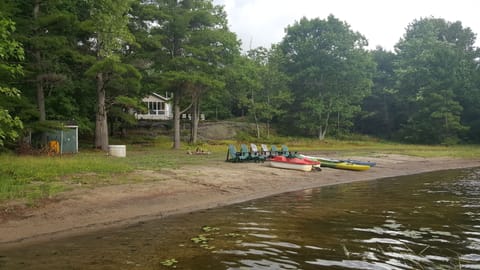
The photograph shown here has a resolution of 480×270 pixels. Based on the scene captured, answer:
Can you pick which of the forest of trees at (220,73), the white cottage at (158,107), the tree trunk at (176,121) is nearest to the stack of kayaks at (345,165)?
the forest of trees at (220,73)

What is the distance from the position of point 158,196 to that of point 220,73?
26.0 metres

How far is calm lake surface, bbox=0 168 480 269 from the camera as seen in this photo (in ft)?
23.6

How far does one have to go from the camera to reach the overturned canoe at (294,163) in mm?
21141

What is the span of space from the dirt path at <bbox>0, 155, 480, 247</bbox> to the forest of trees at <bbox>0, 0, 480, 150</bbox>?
2741mm

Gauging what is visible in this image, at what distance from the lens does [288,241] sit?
8.64 m

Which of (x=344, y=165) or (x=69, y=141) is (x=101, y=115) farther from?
(x=344, y=165)

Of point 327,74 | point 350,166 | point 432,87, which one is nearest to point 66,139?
point 350,166

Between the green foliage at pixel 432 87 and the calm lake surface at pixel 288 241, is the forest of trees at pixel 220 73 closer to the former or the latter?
the green foliage at pixel 432 87

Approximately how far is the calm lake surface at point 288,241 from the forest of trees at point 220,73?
15.1 feet

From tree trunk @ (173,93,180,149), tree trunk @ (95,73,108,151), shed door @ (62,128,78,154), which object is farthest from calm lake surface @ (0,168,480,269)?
tree trunk @ (173,93,180,149)

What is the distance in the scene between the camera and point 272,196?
1504 cm

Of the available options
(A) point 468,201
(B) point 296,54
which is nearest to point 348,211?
(A) point 468,201

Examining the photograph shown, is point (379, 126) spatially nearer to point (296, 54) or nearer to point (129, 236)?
point (296, 54)

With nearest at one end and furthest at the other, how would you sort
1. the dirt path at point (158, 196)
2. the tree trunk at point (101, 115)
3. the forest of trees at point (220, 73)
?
the dirt path at point (158, 196) → the forest of trees at point (220, 73) → the tree trunk at point (101, 115)
